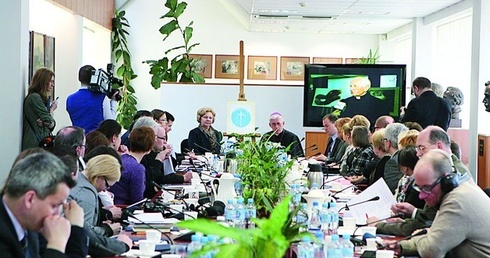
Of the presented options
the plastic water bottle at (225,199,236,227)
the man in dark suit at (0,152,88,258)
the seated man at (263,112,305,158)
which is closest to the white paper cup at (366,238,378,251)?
the plastic water bottle at (225,199,236,227)

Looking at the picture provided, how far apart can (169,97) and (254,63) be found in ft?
22.7

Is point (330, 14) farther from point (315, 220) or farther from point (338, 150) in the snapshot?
point (315, 220)

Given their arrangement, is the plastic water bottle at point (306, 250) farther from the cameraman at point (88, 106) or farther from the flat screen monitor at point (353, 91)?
the flat screen monitor at point (353, 91)

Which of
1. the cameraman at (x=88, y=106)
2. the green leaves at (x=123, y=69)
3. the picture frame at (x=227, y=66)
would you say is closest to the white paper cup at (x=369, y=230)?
the cameraman at (x=88, y=106)

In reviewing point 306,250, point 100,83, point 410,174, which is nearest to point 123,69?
point 100,83

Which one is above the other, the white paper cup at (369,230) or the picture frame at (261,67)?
the picture frame at (261,67)

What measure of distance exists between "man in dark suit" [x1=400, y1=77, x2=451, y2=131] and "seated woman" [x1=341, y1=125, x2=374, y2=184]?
2012 mm

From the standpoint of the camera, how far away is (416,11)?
14281 mm

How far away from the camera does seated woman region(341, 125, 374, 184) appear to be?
804 cm

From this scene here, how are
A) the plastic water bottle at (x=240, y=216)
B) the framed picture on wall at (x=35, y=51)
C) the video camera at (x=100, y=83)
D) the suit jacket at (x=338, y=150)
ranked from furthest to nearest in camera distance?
1. the framed picture on wall at (x=35, y=51)
2. the suit jacket at (x=338, y=150)
3. the video camera at (x=100, y=83)
4. the plastic water bottle at (x=240, y=216)

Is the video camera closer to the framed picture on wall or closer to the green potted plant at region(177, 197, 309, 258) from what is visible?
the framed picture on wall

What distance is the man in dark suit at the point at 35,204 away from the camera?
276 centimetres

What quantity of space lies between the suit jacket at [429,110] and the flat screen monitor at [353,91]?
2251mm

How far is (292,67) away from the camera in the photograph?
1939cm
